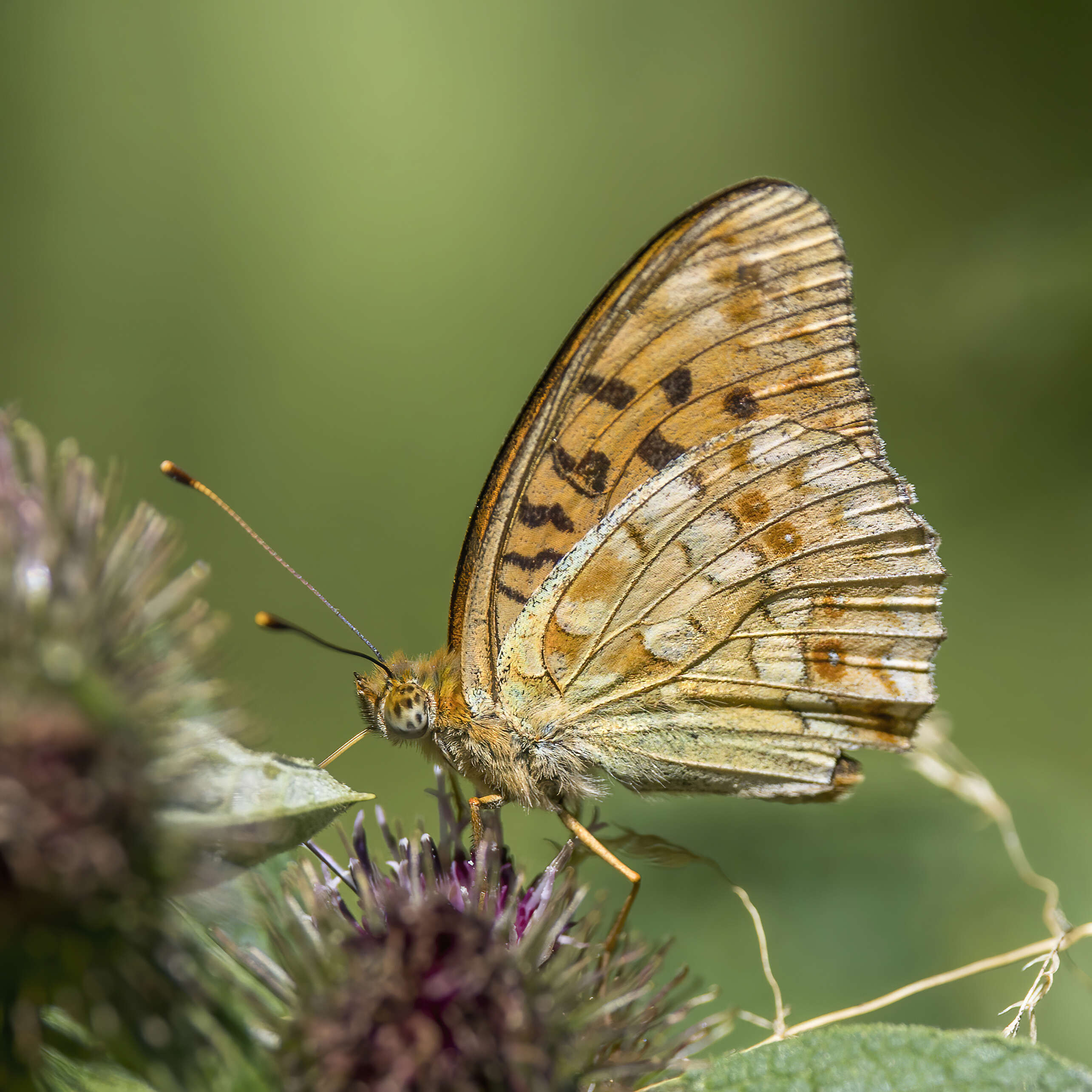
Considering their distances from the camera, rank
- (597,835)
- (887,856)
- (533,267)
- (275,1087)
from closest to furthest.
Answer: (275,1087) < (597,835) < (887,856) < (533,267)

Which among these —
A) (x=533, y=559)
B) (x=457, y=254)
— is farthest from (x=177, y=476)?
(x=457, y=254)

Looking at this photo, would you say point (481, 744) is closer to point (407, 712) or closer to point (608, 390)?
point (407, 712)

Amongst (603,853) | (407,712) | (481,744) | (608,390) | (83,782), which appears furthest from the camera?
(608,390)

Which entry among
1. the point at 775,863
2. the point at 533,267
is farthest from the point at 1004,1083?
the point at 533,267

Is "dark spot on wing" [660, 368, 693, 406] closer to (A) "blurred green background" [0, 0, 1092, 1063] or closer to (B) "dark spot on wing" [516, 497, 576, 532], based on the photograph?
(B) "dark spot on wing" [516, 497, 576, 532]

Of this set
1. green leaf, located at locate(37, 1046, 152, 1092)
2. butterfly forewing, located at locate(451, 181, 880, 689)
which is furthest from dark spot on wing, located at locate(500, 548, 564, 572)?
green leaf, located at locate(37, 1046, 152, 1092)

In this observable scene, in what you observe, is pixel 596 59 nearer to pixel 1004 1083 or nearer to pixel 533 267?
pixel 533 267
